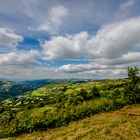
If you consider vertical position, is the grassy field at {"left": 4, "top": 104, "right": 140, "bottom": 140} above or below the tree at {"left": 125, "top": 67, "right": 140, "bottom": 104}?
below

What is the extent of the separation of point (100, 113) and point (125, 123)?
15912 millimetres

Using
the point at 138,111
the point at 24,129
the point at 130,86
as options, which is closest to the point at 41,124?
the point at 24,129

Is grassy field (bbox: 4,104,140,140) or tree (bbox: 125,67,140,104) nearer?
grassy field (bbox: 4,104,140,140)

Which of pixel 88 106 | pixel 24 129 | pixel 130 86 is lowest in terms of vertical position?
pixel 24 129

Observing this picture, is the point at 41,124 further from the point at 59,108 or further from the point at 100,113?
the point at 100,113

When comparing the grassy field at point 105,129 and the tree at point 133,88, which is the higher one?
the tree at point 133,88

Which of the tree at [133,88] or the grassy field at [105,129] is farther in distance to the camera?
the tree at [133,88]

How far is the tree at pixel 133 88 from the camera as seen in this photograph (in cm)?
7462

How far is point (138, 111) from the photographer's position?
63.7m

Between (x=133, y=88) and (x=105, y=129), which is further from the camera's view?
(x=133, y=88)

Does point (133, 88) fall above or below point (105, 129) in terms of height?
above

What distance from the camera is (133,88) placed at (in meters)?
77.1

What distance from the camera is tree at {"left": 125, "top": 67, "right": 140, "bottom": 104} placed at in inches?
2938

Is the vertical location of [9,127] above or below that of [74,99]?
below
